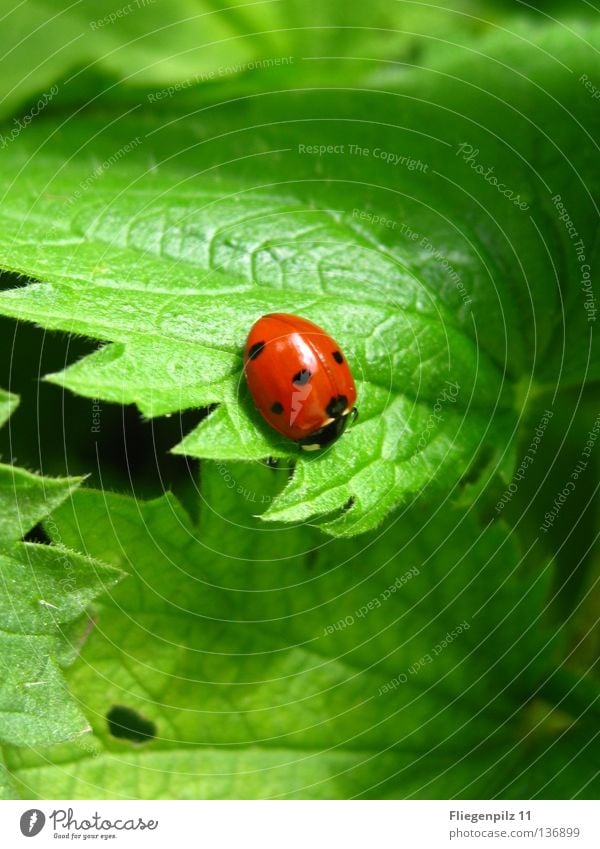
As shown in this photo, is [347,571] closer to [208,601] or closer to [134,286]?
[208,601]

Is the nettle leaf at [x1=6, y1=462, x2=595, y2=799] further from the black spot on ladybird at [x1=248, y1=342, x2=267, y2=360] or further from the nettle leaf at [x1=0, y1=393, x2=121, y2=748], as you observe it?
the black spot on ladybird at [x1=248, y1=342, x2=267, y2=360]

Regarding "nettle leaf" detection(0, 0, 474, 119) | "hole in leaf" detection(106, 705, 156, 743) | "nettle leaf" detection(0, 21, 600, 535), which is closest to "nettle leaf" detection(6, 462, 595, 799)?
"hole in leaf" detection(106, 705, 156, 743)

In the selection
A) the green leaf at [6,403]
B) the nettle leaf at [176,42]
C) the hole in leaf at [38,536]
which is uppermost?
the nettle leaf at [176,42]

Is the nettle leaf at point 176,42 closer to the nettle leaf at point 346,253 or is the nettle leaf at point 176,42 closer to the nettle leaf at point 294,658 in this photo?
the nettle leaf at point 346,253

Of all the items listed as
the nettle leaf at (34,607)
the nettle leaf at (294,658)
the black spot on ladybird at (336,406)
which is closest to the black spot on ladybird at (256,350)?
the black spot on ladybird at (336,406)

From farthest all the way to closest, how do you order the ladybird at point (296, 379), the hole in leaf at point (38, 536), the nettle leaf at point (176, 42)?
the nettle leaf at point (176, 42) < the hole in leaf at point (38, 536) < the ladybird at point (296, 379)
